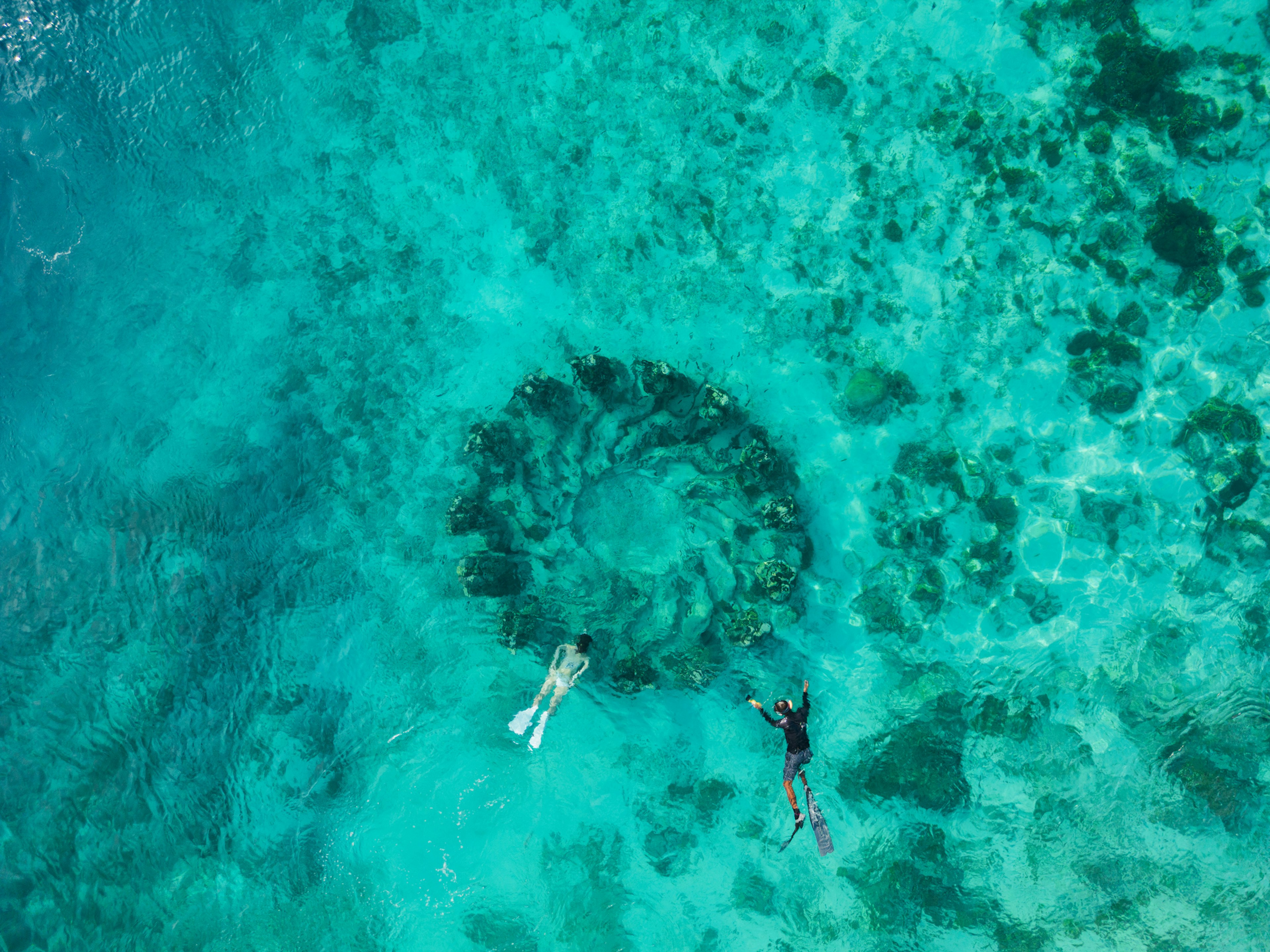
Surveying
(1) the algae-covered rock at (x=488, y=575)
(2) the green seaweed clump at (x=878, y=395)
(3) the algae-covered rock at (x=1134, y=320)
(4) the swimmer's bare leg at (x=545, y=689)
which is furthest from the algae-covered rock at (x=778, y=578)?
(3) the algae-covered rock at (x=1134, y=320)

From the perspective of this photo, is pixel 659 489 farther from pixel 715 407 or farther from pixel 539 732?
pixel 539 732

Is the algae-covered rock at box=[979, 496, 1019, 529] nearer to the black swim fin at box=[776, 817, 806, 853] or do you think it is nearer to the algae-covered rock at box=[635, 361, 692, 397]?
the algae-covered rock at box=[635, 361, 692, 397]

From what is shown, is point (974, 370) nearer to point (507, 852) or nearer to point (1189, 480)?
point (1189, 480)

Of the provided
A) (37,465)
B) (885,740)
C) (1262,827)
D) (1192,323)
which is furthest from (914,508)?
(37,465)

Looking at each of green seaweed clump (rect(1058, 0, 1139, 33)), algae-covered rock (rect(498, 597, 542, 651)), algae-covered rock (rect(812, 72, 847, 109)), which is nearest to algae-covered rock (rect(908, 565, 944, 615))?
algae-covered rock (rect(498, 597, 542, 651))

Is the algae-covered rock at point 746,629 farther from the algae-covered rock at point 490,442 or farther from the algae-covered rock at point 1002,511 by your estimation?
the algae-covered rock at point 490,442

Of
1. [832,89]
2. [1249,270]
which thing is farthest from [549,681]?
[1249,270]
